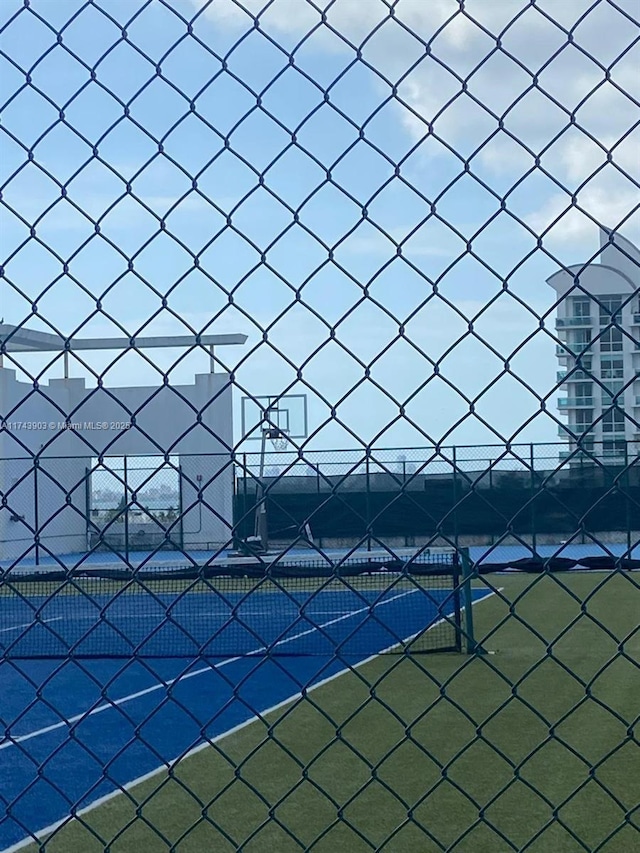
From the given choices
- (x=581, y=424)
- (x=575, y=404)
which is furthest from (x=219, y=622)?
(x=581, y=424)

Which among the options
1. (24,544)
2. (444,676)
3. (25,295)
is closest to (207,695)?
(444,676)

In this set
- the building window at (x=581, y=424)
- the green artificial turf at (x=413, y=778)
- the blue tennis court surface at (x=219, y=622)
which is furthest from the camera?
the blue tennis court surface at (x=219, y=622)

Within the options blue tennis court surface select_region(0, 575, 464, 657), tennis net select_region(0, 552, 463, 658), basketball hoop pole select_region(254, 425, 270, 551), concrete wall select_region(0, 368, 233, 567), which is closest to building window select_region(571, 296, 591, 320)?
basketball hoop pole select_region(254, 425, 270, 551)

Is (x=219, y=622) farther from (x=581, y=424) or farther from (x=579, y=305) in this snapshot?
(x=579, y=305)

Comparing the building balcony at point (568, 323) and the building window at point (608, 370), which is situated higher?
the building balcony at point (568, 323)

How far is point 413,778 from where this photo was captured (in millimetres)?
6617

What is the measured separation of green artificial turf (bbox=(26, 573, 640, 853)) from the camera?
552cm

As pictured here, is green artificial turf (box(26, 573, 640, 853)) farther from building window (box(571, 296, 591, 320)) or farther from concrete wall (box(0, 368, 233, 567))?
concrete wall (box(0, 368, 233, 567))

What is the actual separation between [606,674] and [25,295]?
827 cm

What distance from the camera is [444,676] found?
10.2 m

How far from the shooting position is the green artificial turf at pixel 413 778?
5.52 metres

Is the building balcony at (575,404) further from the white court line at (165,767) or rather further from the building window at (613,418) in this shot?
the white court line at (165,767)

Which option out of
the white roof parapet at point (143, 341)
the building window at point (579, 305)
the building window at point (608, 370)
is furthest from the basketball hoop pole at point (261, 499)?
the building window at point (608, 370)

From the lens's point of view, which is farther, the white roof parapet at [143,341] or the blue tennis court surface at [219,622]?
the blue tennis court surface at [219,622]
